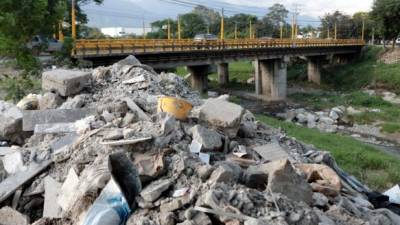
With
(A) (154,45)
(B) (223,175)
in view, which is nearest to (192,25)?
(A) (154,45)

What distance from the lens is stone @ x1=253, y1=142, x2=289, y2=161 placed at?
8000 millimetres

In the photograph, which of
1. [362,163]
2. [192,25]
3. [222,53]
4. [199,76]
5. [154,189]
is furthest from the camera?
[192,25]

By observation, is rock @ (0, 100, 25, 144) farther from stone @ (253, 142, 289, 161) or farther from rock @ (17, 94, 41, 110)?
stone @ (253, 142, 289, 161)

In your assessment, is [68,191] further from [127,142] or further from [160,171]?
[160,171]

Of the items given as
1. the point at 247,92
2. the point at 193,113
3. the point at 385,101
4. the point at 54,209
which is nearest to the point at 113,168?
the point at 54,209

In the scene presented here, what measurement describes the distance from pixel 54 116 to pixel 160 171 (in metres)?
3.46

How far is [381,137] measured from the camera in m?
27.8

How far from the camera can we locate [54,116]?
8.81m

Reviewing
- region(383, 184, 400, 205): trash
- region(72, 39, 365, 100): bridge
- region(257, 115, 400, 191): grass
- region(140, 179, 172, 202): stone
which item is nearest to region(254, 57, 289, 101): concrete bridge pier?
region(72, 39, 365, 100): bridge

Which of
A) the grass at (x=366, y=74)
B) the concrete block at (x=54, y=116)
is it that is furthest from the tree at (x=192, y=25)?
the concrete block at (x=54, y=116)

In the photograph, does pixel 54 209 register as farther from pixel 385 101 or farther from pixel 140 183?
pixel 385 101

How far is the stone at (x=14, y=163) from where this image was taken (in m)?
7.56

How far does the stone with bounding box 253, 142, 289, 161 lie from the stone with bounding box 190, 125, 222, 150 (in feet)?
2.74

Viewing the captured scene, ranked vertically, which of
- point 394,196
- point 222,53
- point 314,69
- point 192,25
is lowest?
point 394,196
